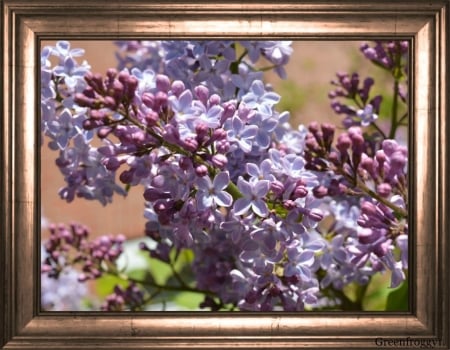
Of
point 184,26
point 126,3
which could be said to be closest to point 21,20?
point 126,3

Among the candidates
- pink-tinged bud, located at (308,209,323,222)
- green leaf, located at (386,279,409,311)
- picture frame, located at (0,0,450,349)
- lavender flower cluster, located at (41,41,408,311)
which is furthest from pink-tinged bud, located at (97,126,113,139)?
green leaf, located at (386,279,409,311)

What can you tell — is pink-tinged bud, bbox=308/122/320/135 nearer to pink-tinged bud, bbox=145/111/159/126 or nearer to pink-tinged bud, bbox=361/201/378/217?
pink-tinged bud, bbox=361/201/378/217

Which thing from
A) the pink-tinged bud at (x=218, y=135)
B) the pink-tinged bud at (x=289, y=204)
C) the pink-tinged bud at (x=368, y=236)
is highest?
the pink-tinged bud at (x=218, y=135)

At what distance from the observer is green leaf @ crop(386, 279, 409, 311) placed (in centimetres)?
160

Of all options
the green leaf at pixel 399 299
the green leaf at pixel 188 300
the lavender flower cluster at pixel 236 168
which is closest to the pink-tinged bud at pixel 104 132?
the lavender flower cluster at pixel 236 168

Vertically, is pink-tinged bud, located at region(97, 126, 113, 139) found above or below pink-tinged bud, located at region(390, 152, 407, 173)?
above

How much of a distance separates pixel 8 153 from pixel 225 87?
40cm

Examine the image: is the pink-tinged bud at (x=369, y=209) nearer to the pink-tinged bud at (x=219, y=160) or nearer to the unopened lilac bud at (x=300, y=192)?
the unopened lilac bud at (x=300, y=192)

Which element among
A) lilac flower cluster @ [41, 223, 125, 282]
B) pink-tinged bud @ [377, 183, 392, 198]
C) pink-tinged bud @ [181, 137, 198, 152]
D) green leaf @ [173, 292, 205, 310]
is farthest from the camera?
green leaf @ [173, 292, 205, 310]

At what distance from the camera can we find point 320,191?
1.43m

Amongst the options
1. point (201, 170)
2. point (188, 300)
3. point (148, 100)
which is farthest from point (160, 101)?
point (188, 300)

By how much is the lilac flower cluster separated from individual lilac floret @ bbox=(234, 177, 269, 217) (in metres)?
0.56

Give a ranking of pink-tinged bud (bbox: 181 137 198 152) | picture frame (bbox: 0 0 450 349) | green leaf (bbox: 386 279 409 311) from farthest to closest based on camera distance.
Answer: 1. green leaf (bbox: 386 279 409 311)
2. picture frame (bbox: 0 0 450 349)
3. pink-tinged bud (bbox: 181 137 198 152)

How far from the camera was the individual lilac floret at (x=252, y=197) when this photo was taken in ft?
4.22
